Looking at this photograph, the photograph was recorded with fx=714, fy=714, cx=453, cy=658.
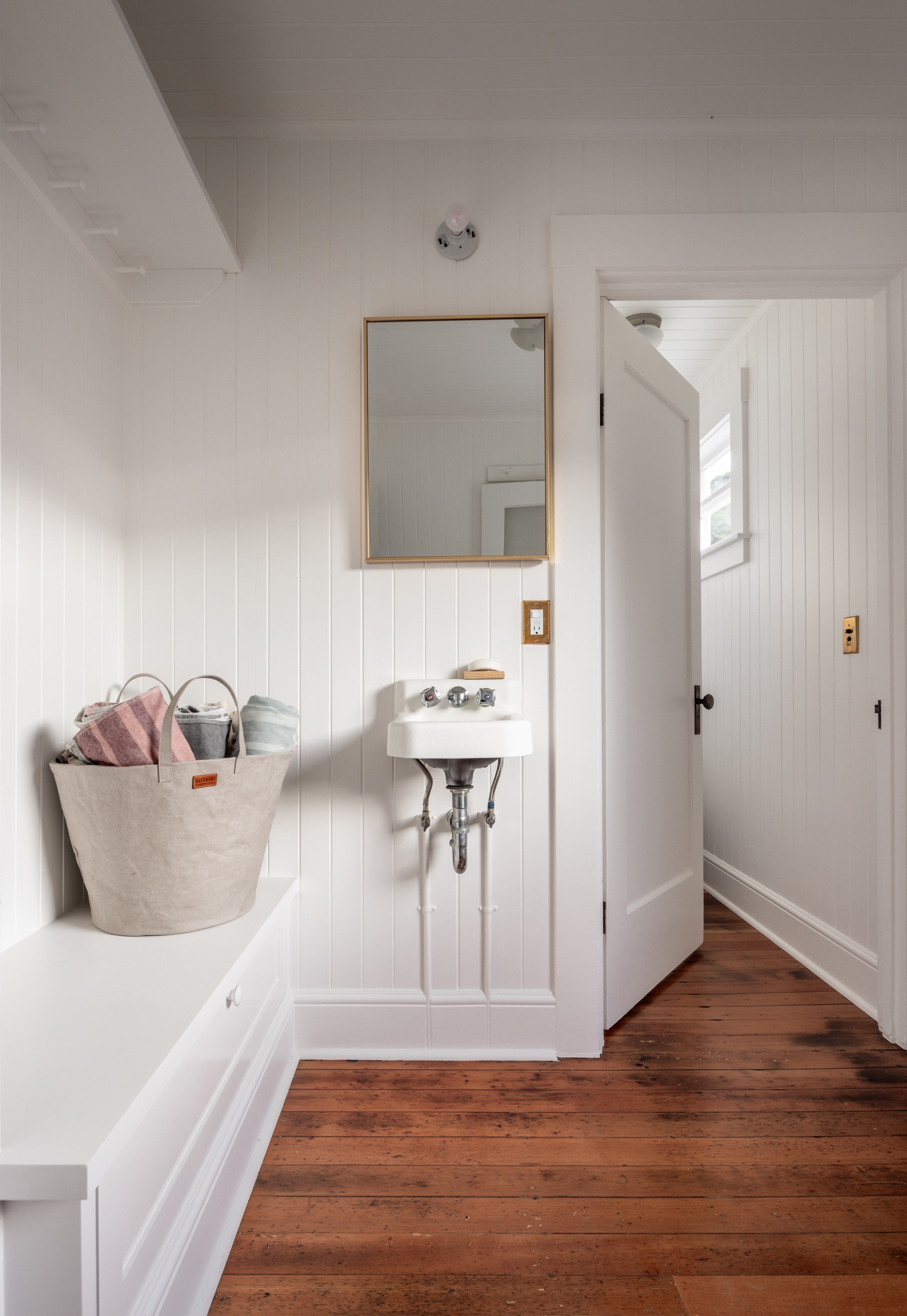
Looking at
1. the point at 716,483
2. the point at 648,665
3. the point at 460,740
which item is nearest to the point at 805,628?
the point at 648,665

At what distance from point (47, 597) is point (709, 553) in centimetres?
265

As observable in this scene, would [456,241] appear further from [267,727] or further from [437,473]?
[267,727]

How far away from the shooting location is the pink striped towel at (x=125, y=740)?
1.30m

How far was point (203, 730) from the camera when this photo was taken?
143cm

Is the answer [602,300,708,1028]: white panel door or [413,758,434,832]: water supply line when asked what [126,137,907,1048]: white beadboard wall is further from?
[602,300,708,1028]: white panel door

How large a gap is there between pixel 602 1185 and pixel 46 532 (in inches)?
64.5

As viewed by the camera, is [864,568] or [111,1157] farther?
[864,568]

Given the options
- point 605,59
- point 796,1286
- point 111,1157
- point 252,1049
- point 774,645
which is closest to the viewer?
point 111,1157

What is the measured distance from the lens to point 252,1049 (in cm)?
137

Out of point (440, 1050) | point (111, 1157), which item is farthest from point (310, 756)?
point (111, 1157)

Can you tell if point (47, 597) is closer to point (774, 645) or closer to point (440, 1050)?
point (440, 1050)

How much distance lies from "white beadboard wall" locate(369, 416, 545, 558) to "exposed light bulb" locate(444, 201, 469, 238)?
44 cm

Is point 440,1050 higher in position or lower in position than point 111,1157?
lower

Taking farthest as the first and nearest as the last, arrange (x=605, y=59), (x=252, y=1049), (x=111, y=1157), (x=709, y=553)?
(x=709, y=553)
(x=605, y=59)
(x=252, y=1049)
(x=111, y=1157)
